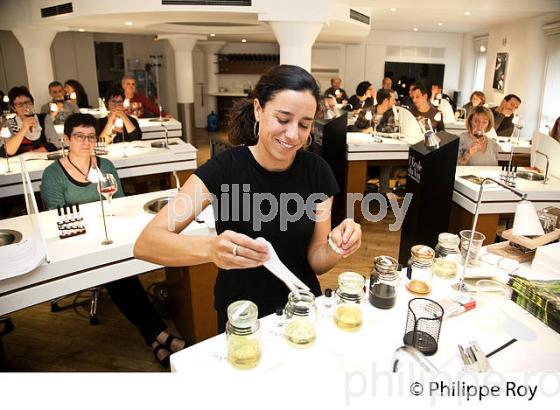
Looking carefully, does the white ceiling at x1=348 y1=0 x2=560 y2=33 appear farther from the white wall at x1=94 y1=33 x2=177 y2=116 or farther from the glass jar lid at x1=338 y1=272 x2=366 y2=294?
the white wall at x1=94 y1=33 x2=177 y2=116

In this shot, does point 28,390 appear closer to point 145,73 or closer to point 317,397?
point 317,397

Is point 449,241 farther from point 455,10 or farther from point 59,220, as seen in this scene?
point 455,10

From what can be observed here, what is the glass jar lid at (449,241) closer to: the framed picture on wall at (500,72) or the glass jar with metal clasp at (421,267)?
the glass jar with metal clasp at (421,267)

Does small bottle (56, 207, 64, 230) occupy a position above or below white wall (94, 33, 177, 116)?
below

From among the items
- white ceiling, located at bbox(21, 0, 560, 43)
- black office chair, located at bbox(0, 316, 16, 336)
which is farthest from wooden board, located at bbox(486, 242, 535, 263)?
white ceiling, located at bbox(21, 0, 560, 43)

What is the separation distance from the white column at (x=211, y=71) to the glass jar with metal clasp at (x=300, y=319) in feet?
40.7

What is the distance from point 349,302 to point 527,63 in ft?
29.8

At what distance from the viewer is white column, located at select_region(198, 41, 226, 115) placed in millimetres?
12795

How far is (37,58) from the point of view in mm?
8266

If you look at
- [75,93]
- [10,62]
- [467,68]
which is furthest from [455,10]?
[10,62]

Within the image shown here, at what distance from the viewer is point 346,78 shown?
13.4 meters

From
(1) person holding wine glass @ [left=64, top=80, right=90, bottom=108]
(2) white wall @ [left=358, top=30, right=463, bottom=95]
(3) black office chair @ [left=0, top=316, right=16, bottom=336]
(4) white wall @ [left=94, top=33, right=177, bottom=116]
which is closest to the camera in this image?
(3) black office chair @ [left=0, top=316, right=16, bottom=336]

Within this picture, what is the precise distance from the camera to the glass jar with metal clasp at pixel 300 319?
142 centimetres

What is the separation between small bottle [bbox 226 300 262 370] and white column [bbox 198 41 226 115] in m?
12.5
